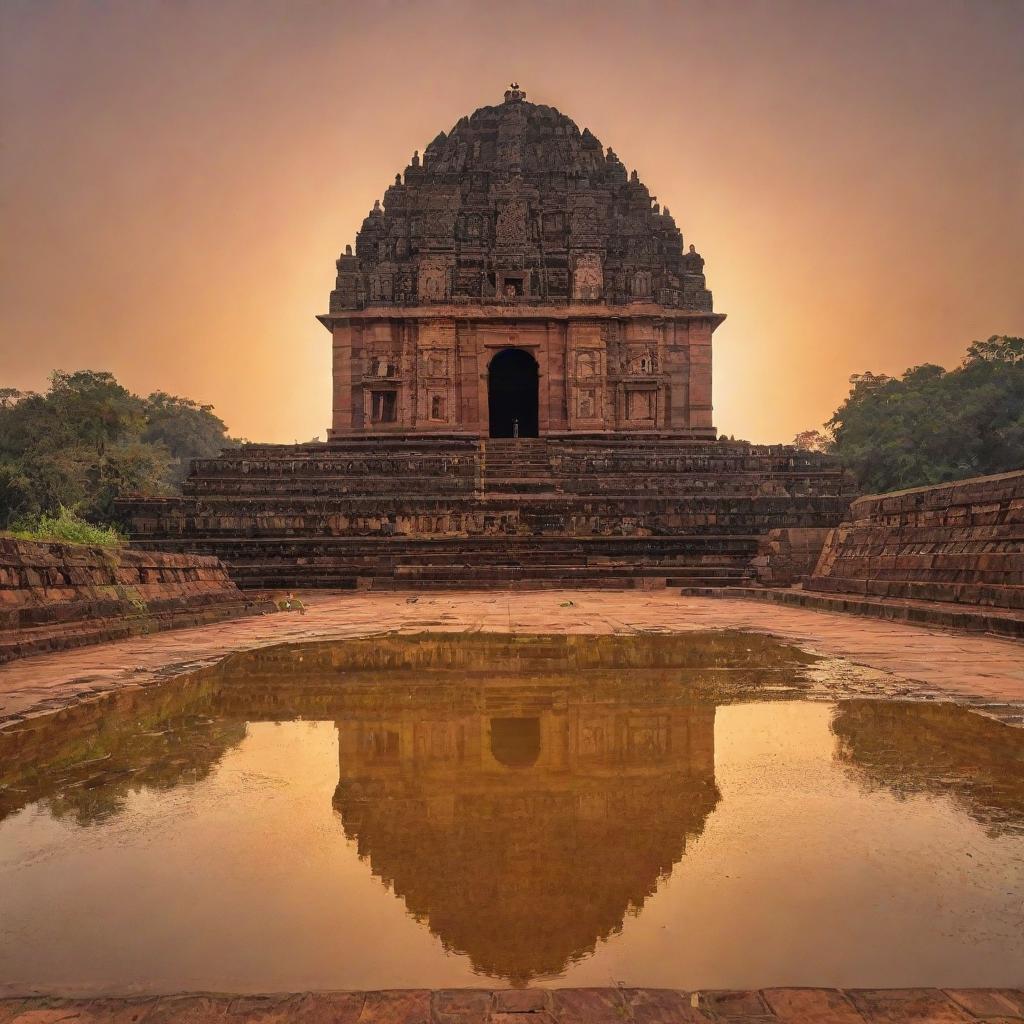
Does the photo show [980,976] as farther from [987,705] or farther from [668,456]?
[668,456]

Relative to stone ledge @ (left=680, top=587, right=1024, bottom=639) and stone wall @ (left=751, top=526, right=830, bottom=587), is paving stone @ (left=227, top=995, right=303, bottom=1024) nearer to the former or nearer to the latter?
stone ledge @ (left=680, top=587, right=1024, bottom=639)

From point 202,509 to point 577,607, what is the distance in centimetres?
959

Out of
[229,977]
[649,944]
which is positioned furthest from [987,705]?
[229,977]

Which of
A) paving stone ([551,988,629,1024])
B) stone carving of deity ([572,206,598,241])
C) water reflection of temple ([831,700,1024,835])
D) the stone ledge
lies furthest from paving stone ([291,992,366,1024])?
stone carving of deity ([572,206,598,241])

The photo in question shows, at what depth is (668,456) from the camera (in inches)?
822

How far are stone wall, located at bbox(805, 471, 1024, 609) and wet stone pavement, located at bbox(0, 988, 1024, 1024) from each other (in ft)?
25.0

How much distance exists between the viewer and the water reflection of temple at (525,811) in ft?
6.72

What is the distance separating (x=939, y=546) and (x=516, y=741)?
852 cm

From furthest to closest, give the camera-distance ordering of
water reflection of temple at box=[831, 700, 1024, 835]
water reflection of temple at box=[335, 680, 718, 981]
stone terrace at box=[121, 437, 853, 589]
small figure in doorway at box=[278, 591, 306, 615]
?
1. stone terrace at box=[121, 437, 853, 589]
2. small figure in doorway at box=[278, 591, 306, 615]
3. water reflection of temple at box=[831, 700, 1024, 835]
4. water reflection of temple at box=[335, 680, 718, 981]

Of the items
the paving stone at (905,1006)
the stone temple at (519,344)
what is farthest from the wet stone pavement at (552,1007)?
the stone temple at (519,344)

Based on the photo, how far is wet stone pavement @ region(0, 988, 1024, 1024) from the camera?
1.65 meters

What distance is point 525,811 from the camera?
2.74m

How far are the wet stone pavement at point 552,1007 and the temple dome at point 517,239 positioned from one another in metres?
25.7

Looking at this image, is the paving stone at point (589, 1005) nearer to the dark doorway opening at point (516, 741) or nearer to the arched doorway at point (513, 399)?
the dark doorway opening at point (516, 741)
